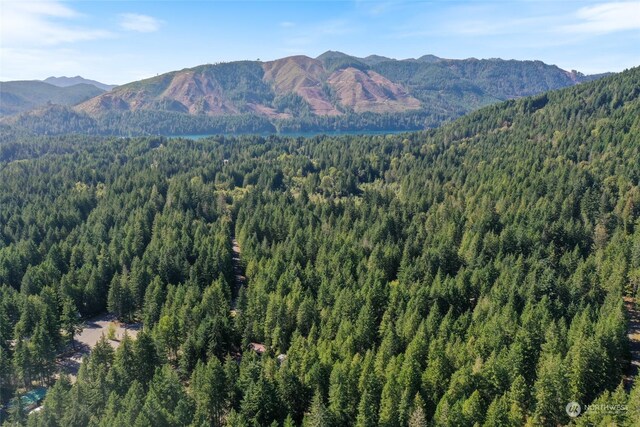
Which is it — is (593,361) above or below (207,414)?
above

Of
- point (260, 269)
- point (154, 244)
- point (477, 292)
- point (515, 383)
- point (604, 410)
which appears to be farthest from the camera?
point (154, 244)

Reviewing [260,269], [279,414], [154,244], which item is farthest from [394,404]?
[154,244]

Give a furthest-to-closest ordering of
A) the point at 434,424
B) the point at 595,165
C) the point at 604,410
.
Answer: the point at 595,165
the point at 434,424
the point at 604,410

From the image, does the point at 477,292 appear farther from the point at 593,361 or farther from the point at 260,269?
the point at 260,269

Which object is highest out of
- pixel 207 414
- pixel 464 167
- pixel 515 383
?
pixel 464 167

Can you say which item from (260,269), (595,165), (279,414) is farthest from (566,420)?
(595,165)

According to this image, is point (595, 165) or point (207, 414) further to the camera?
point (595, 165)
